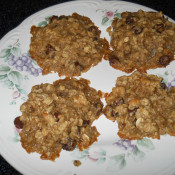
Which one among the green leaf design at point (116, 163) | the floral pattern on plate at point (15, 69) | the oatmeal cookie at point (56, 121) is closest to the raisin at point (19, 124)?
the oatmeal cookie at point (56, 121)

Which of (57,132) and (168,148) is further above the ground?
(57,132)

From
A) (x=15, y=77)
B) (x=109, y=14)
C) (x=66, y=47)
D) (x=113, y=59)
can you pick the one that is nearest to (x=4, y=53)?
(x=15, y=77)

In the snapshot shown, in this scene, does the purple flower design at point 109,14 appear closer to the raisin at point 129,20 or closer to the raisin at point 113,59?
the raisin at point 129,20

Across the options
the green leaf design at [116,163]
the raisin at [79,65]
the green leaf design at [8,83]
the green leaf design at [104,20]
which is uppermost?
the green leaf design at [104,20]

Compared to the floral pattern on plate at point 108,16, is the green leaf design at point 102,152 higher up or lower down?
lower down

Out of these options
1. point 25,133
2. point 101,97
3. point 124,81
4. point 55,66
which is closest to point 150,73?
point 124,81

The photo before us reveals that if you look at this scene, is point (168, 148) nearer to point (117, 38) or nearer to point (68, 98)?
point (68, 98)
